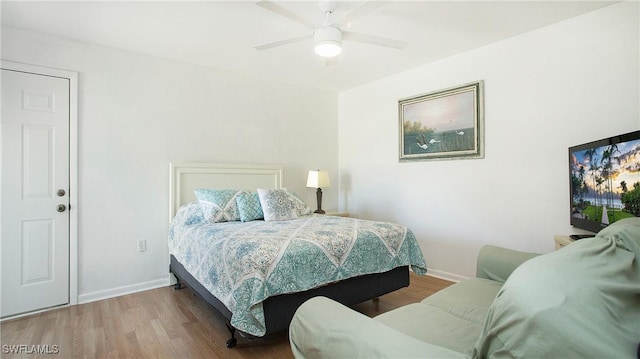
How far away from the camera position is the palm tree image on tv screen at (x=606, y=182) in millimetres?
1996

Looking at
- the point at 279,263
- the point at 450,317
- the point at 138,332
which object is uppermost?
the point at 279,263

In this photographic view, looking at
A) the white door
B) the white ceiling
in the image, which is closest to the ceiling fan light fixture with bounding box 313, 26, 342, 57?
the white ceiling

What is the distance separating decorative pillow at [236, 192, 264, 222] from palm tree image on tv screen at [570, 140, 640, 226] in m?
2.85

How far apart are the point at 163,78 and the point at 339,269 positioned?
9.39ft

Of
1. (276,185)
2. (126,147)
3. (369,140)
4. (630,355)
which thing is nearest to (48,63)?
(126,147)

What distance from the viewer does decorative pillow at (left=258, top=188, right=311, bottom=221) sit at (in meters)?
3.21

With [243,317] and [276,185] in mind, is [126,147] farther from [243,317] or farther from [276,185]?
[243,317]

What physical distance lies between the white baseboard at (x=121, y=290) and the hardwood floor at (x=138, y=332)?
0.28ft

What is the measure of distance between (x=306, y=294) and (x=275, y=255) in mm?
412

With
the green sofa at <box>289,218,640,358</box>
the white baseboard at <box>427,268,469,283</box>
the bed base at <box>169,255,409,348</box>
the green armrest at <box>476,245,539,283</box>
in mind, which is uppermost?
the green sofa at <box>289,218,640,358</box>

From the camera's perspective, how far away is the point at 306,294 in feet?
7.09

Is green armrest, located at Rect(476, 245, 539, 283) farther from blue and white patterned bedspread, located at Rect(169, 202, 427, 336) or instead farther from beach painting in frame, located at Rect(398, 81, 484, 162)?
beach painting in frame, located at Rect(398, 81, 484, 162)

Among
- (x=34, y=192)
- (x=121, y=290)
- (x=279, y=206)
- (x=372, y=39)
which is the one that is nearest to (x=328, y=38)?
(x=372, y=39)

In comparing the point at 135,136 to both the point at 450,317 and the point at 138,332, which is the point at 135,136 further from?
the point at 450,317
